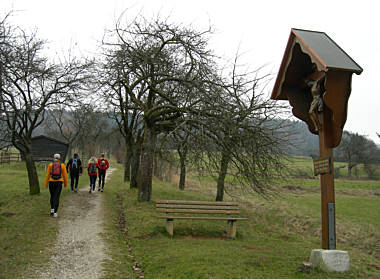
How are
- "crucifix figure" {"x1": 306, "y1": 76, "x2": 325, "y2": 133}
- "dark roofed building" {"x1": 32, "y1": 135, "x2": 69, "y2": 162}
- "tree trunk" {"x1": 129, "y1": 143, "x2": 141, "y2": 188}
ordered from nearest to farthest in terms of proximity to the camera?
"crucifix figure" {"x1": 306, "y1": 76, "x2": 325, "y2": 133} < "tree trunk" {"x1": 129, "y1": 143, "x2": 141, "y2": 188} < "dark roofed building" {"x1": 32, "y1": 135, "x2": 69, "y2": 162}

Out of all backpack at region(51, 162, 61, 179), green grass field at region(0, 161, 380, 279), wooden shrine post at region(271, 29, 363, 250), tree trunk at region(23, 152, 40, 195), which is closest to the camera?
wooden shrine post at region(271, 29, 363, 250)

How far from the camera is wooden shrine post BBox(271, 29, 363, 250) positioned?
5.49 metres

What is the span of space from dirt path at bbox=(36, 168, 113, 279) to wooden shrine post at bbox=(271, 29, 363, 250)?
4.45 m

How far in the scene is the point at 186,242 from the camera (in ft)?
27.5

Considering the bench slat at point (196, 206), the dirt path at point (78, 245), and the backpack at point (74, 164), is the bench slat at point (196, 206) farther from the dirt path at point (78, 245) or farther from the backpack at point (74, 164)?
the backpack at point (74, 164)

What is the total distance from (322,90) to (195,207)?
525 cm

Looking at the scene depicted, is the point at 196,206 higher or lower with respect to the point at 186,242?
higher

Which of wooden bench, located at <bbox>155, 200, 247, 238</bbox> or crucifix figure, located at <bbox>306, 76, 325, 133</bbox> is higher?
crucifix figure, located at <bbox>306, 76, 325, 133</bbox>

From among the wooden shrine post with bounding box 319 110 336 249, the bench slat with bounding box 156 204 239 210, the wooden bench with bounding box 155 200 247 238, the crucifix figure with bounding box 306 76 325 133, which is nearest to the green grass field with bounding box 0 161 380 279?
the wooden bench with bounding box 155 200 247 238

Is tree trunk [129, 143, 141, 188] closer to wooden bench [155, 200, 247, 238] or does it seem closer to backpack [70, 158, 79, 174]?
backpack [70, 158, 79, 174]

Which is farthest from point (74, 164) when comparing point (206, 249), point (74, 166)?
point (206, 249)

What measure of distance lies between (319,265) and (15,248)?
6283 millimetres

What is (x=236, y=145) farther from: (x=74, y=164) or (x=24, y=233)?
(x=74, y=164)

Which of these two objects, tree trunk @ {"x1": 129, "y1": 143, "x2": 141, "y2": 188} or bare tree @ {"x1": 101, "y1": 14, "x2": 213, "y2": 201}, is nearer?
bare tree @ {"x1": 101, "y1": 14, "x2": 213, "y2": 201}
